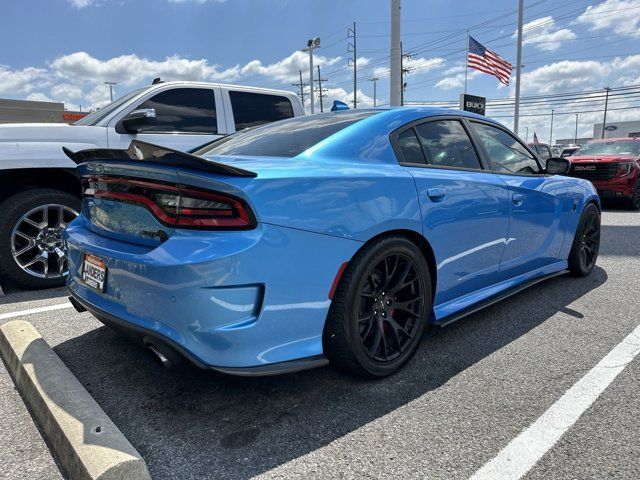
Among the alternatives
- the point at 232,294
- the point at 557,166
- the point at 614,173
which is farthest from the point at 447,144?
the point at 614,173

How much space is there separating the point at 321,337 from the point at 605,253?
5140 mm

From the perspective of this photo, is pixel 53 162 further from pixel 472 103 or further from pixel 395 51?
pixel 472 103

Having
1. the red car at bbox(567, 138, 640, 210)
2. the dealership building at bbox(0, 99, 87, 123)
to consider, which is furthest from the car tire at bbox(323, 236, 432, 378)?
the dealership building at bbox(0, 99, 87, 123)

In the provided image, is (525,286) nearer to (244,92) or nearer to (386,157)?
(386,157)

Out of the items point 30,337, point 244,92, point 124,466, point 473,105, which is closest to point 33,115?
point 473,105

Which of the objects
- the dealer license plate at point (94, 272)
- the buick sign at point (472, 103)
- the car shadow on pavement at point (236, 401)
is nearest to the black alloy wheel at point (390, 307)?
the car shadow on pavement at point (236, 401)

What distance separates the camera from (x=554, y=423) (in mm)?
2199

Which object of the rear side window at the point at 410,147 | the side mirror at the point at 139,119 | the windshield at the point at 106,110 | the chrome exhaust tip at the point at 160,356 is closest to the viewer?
the chrome exhaust tip at the point at 160,356

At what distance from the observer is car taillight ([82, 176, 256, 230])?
1.98m

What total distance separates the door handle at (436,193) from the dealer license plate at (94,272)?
69.5 inches

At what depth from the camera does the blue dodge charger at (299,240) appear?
1969mm

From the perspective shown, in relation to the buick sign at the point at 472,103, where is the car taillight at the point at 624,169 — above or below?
below

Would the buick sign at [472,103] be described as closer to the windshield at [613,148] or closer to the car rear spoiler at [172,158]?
the windshield at [613,148]

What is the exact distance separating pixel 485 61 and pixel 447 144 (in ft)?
60.4
